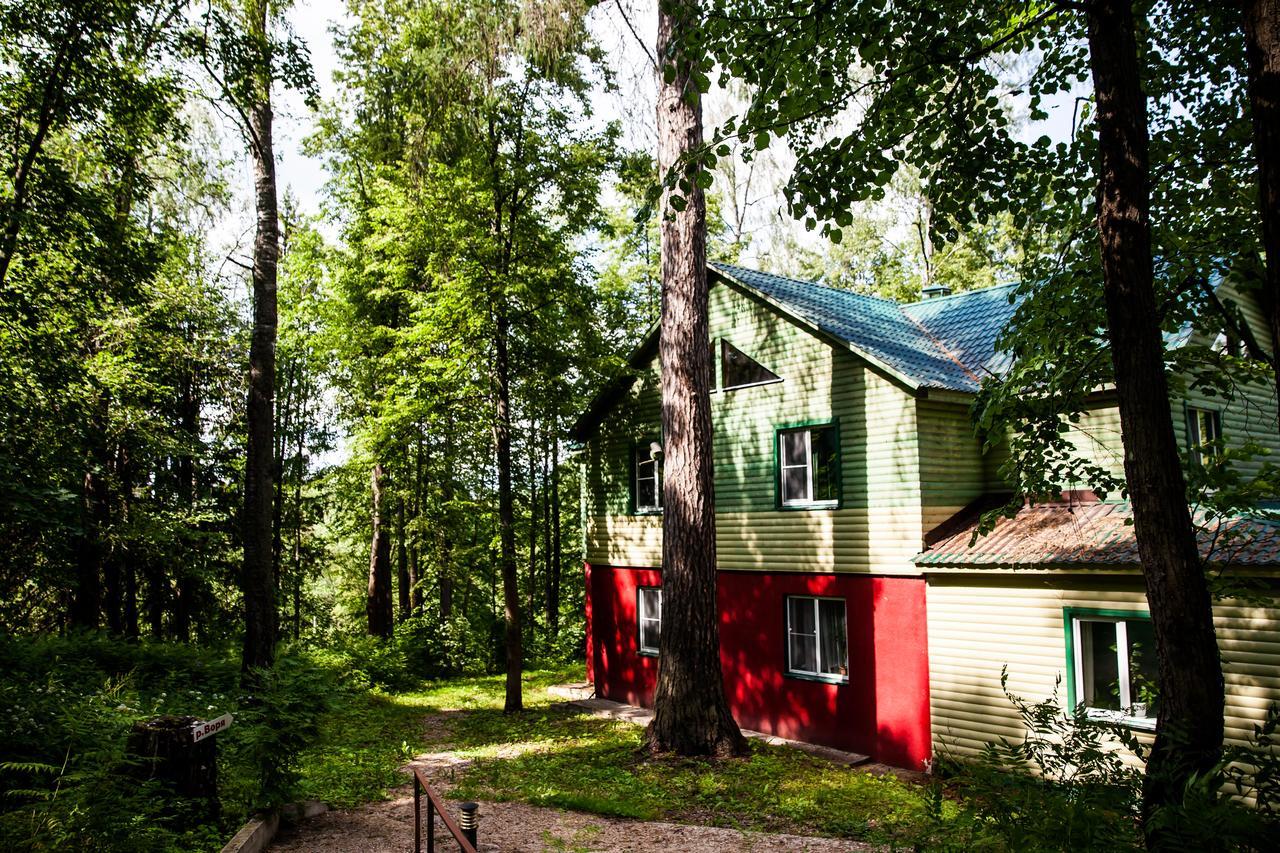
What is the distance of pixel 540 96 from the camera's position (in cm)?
1530

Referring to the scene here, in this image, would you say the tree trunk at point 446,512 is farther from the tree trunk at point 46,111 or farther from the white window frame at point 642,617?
the tree trunk at point 46,111

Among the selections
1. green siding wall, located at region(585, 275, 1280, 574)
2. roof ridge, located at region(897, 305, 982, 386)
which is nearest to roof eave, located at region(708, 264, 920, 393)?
green siding wall, located at region(585, 275, 1280, 574)

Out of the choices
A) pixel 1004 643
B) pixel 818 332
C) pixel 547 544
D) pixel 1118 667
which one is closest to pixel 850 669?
pixel 1004 643

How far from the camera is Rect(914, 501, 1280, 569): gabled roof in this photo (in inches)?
348

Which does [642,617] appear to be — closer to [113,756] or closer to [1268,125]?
[113,756]

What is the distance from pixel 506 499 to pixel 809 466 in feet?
20.1

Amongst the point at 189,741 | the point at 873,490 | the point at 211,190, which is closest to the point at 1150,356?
the point at 189,741

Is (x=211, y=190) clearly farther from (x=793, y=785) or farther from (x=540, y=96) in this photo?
(x=793, y=785)

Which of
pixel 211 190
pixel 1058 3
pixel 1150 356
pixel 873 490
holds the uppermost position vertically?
pixel 211 190

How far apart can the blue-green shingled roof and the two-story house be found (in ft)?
0.21

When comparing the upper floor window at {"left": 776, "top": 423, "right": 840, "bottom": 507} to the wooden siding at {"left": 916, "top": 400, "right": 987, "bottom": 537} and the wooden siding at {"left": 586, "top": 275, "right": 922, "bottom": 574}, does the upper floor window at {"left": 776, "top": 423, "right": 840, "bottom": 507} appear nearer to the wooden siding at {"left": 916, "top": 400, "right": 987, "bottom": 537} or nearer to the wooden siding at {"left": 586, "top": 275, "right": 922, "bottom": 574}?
the wooden siding at {"left": 586, "top": 275, "right": 922, "bottom": 574}

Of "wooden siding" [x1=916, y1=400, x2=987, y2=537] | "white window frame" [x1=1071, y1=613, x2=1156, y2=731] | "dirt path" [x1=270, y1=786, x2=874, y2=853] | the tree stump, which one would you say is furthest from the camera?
"wooden siding" [x1=916, y1=400, x2=987, y2=537]

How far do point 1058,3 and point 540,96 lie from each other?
12.3 metres

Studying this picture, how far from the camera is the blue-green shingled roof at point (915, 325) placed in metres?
12.7
